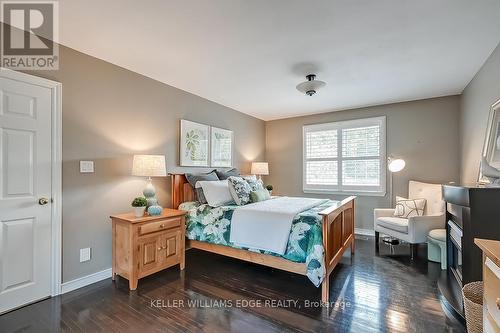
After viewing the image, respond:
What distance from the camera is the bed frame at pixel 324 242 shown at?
2.23 metres

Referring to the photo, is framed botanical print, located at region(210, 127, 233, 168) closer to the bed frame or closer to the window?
the bed frame

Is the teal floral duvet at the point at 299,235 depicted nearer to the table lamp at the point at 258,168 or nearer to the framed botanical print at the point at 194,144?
the framed botanical print at the point at 194,144

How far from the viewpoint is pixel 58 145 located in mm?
2328

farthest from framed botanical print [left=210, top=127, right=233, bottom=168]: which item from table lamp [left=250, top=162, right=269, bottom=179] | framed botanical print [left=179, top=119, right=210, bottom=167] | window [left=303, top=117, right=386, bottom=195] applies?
window [left=303, top=117, right=386, bottom=195]

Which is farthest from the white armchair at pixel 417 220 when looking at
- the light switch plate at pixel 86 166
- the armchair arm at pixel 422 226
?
the light switch plate at pixel 86 166

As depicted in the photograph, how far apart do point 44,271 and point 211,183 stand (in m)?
1.88

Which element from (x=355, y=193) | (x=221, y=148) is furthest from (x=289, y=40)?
(x=355, y=193)

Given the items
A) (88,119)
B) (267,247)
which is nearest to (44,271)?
(88,119)

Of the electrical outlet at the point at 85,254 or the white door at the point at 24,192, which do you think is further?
the electrical outlet at the point at 85,254

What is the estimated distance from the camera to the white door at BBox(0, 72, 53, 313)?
6.73 feet

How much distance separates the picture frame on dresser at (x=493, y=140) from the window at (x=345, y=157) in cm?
181

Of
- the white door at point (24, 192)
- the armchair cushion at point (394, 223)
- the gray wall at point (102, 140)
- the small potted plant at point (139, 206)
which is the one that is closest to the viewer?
the white door at point (24, 192)

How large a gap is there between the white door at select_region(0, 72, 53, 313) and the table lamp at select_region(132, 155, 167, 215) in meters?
0.76

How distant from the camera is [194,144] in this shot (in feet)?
12.4
